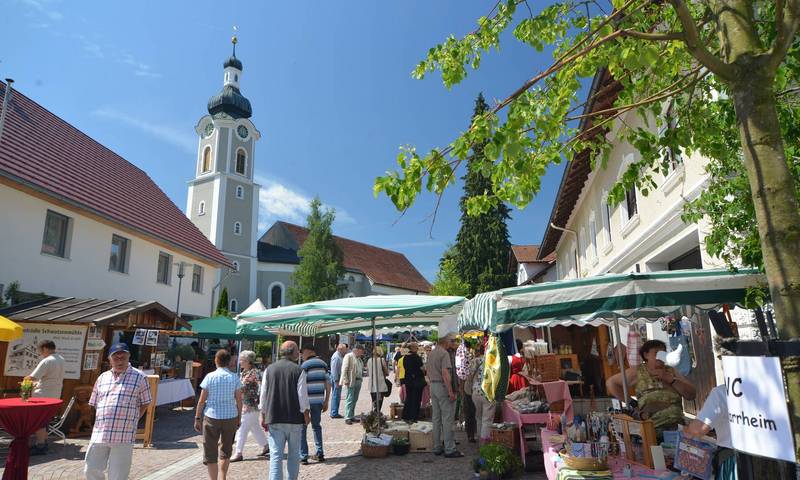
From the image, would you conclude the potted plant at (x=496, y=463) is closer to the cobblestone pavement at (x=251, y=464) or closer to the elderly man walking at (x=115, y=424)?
the cobblestone pavement at (x=251, y=464)

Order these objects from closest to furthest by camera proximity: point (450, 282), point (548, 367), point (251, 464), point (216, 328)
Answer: point (251, 464) → point (548, 367) → point (216, 328) → point (450, 282)

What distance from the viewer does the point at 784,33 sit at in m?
2.82

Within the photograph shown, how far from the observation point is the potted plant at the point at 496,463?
7.04 metres

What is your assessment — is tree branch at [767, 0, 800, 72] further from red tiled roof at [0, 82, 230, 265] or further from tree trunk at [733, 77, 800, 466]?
red tiled roof at [0, 82, 230, 265]

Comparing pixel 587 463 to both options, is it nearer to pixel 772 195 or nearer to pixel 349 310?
pixel 772 195

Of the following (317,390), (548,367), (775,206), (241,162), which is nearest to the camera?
(775,206)

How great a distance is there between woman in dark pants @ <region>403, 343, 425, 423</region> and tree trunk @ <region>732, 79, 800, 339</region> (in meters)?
8.66

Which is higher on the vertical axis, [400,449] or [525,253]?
[525,253]

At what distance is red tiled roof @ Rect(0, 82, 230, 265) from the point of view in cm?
1645

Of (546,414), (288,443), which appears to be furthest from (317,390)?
(546,414)

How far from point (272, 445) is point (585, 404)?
561 cm

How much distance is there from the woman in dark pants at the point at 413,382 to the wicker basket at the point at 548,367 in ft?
7.86

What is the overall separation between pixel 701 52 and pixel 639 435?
3.69 m

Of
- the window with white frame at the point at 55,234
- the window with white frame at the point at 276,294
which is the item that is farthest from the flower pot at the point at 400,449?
the window with white frame at the point at 276,294
